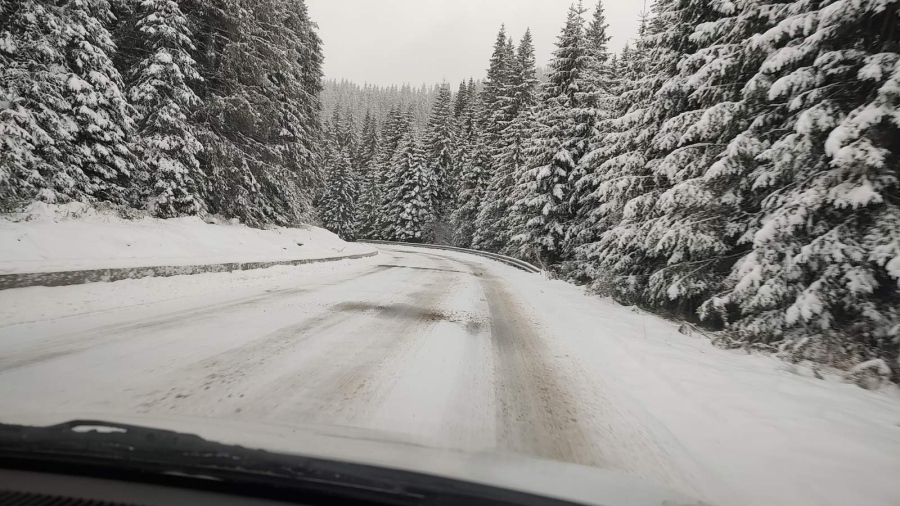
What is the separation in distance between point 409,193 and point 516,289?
3032 cm

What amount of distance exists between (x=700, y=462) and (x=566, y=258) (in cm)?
1774

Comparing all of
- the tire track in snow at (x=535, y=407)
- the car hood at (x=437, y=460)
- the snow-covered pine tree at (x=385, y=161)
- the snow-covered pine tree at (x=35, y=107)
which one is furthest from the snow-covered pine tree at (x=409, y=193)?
the car hood at (x=437, y=460)

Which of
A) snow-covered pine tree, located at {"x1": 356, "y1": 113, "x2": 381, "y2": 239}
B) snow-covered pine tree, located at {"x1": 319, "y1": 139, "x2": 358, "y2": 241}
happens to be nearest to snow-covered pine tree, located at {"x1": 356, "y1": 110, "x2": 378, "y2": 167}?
snow-covered pine tree, located at {"x1": 356, "y1": 113, "x2": 381, "y2": 239}

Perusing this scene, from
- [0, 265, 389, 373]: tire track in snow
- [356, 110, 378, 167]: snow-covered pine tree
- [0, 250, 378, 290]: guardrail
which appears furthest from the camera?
[356, 110, 378, 167]: snow-covered pine tree

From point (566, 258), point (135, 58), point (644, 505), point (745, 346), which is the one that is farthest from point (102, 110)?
point (566, 258)

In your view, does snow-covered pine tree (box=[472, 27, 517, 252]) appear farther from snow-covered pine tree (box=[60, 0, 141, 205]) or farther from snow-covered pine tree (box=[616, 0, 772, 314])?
snow-covered pine tree (box=[60, 0, 141, 205])

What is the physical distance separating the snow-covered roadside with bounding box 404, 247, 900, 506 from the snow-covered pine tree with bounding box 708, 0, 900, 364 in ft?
2.91

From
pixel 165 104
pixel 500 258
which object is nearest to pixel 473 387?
pixel 165 104

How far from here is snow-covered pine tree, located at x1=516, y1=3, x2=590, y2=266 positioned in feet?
62.4

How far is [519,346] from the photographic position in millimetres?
5836

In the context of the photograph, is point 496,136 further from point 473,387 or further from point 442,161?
point 473,387

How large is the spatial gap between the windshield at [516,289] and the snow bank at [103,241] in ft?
0.29

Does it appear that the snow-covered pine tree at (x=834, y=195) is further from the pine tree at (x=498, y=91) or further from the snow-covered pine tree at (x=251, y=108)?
the pine tree at (x=498, y=91)

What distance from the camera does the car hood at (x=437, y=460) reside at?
1692 mm
